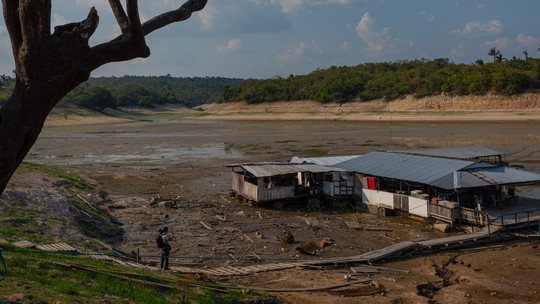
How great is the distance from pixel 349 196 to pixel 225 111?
114 metres

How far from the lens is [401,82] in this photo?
105938 mm

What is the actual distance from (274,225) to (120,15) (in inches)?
722

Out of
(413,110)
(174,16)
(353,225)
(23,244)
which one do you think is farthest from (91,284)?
(413,110)

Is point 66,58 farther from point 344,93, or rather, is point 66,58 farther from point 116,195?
point 344,93

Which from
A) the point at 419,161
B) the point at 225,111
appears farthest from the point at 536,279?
the point at 225,111

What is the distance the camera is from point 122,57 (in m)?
6.97

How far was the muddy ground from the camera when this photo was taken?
1516 cm

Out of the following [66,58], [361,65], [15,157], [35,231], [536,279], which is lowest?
[536,279]

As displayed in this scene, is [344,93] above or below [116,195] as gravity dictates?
above

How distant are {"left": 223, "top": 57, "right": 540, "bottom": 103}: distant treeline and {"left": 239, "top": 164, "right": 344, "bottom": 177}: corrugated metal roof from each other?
65.8 m

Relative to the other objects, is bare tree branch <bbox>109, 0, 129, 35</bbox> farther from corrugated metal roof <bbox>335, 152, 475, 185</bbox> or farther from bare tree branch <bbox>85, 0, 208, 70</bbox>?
corrugated metal roof <bbox>335, 152, 475, 185</bbox>

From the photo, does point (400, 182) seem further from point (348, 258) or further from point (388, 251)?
point (348, 258)

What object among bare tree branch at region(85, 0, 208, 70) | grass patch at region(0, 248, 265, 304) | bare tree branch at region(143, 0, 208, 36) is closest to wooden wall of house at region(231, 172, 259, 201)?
grass patch at region(0, 248, 265, 304)

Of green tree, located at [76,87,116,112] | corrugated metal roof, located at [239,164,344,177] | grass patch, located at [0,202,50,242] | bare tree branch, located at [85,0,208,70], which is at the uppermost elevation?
green tree, located at [76,87,116,112]
